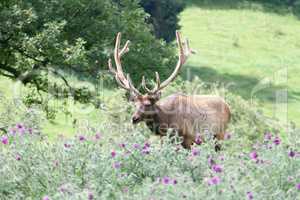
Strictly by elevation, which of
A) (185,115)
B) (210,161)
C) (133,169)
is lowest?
(185,115)

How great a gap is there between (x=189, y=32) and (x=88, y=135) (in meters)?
45.6

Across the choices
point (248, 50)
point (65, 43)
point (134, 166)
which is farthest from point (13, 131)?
point (248, 50)

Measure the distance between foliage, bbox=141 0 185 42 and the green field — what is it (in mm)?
1783

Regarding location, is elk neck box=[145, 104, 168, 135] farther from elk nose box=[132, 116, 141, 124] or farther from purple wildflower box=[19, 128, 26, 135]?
purple wildflower box=[19, 128, 26, 135]

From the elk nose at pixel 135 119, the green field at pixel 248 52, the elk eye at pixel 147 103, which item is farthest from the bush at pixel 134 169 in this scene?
the green field at pixel 248 52

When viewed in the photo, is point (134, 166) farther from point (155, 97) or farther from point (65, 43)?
point (65, 43)

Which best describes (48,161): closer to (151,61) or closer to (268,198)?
(268,198)

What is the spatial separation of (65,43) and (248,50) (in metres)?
33.3

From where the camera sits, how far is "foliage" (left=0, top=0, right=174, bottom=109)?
63.4ft

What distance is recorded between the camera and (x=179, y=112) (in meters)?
15.0

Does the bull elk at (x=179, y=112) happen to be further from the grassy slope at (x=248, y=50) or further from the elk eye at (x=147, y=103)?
the grassy slope at (x=248, y=50)

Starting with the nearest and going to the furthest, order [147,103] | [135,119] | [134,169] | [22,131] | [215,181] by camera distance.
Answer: [215,181] < [134,169] < [22,131] < [135,119] < [147,103]

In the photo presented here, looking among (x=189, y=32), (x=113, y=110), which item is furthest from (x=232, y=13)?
(x=113, y=110)

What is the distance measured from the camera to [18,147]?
839cm
